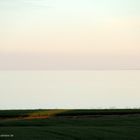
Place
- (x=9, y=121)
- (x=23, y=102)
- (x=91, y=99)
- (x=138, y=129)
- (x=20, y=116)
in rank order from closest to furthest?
(x=138, y=129), (x=9, y=121), (x=20, y=116), (x=23, y=102), (x=91, y=99)

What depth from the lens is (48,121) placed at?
10008mm

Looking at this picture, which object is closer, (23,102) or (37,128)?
(37,128)

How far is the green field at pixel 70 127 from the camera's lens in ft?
27.1

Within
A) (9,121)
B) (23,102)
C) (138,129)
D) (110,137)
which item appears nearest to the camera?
(110,137)

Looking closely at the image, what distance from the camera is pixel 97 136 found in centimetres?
827

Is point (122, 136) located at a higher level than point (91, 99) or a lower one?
lower

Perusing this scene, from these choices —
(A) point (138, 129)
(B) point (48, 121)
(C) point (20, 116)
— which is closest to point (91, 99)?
(C) point (20, 116)

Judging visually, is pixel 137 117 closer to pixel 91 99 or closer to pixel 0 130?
pixel 0 130

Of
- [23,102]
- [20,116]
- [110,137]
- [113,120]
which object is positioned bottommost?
[110,137]

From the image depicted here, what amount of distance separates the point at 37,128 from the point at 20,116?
2.53 m

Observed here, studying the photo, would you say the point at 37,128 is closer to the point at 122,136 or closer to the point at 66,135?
the point at 66,135

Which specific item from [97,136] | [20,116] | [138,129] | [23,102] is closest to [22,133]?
[97,136]

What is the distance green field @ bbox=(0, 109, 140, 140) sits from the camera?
8266 millimetres

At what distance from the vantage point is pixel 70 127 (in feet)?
29.8
